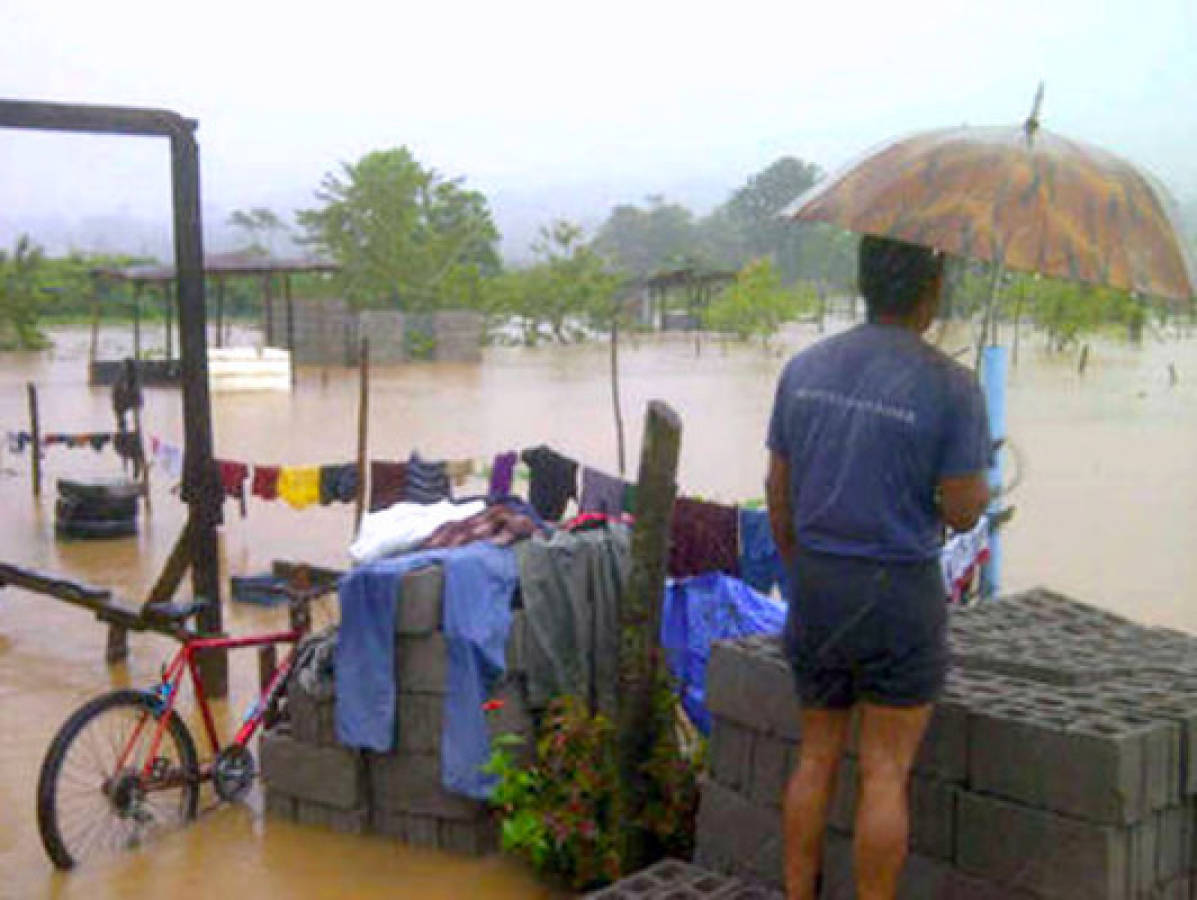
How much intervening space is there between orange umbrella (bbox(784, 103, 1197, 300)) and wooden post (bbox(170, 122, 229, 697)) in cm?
420

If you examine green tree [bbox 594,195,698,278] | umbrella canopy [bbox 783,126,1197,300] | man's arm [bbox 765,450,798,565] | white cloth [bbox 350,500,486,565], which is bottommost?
white cloth [bbox 350,500,486,565]

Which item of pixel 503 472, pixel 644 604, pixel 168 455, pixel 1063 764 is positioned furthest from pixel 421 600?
pixel 168 455

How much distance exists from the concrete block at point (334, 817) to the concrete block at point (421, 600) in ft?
2.74

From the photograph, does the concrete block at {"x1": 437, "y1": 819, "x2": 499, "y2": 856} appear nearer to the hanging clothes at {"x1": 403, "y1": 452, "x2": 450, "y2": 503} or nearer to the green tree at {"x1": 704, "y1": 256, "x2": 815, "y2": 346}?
the hanging clothes at {"x1": 403, "y1": 452, "x2": 450, "y2": 503}

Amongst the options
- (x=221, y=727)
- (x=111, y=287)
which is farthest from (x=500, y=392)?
(x=111, y=287)

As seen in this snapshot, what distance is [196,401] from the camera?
6848 mm

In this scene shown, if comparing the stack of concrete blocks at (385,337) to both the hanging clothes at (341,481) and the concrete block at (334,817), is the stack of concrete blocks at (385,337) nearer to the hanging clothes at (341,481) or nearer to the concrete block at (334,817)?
the hanging clothes at (341,481)

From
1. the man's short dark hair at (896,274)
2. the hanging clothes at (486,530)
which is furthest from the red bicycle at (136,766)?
the man's short dark hair at (896,274)

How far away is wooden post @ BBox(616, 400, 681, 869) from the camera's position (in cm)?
450

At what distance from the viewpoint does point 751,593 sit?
5883mm

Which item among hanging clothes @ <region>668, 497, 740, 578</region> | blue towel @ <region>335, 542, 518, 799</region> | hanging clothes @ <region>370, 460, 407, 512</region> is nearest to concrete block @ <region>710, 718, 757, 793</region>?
blue towel @ <region>335, 542, 518, 799</region>

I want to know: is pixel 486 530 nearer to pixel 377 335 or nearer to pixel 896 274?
pixel 896 274

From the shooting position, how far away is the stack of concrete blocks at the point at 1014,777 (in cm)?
320

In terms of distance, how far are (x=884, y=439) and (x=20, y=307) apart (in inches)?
1658
